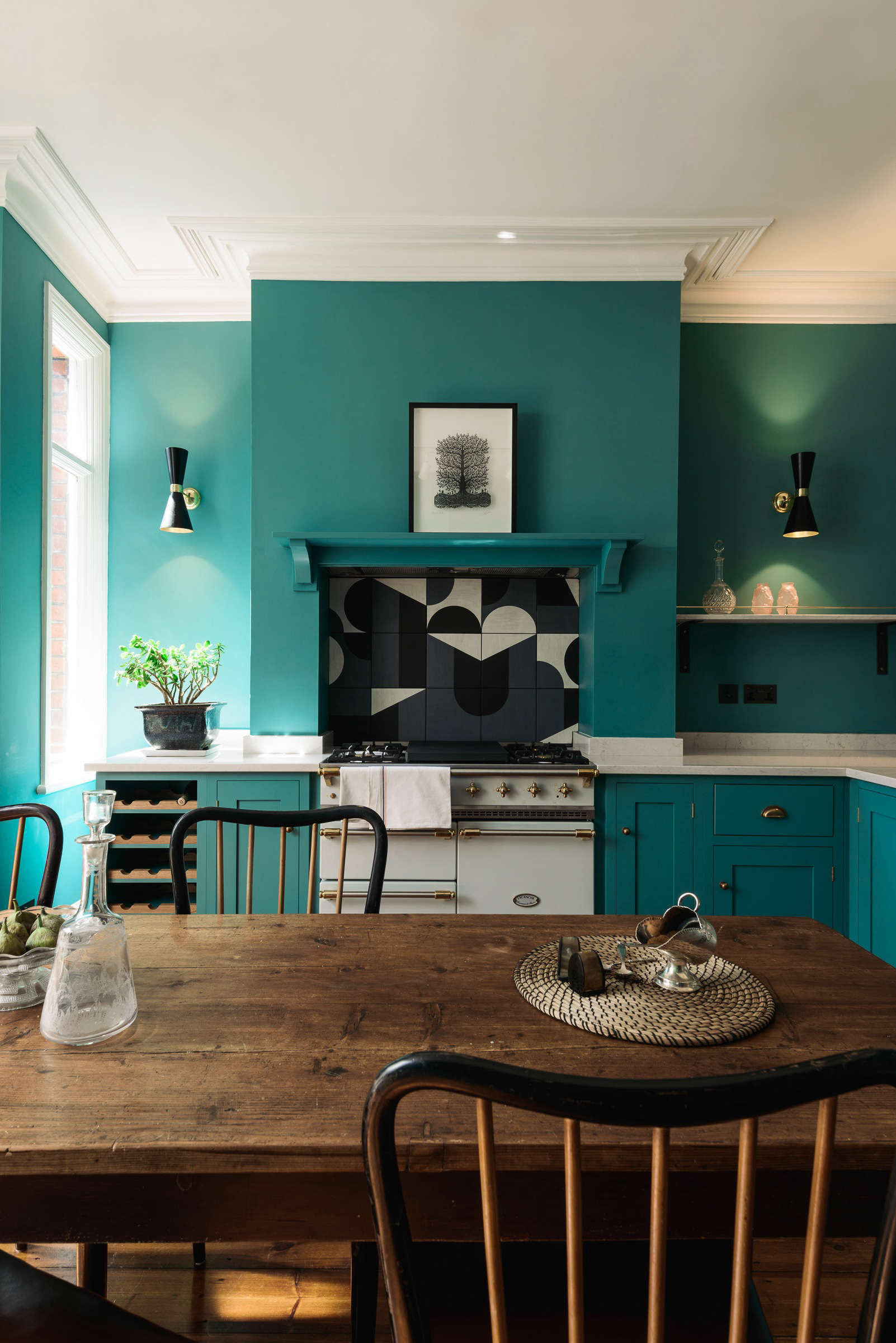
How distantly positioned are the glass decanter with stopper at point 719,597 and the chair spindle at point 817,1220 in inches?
116

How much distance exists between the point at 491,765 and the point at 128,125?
8.07 ft

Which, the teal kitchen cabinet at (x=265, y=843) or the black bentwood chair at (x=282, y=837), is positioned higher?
the black bentwood chair at (x=282, y=837)

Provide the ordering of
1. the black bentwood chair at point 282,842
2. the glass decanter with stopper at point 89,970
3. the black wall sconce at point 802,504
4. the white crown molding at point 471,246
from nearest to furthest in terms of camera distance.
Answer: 1. the glass decanter with stopper at point 89,970
2. the black bentwood chair at point 282,842
3. the white crown molding at point 471,246
4. the black wall sconce at point 802,504

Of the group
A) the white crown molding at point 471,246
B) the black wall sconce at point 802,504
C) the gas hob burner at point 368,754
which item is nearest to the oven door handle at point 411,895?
the gas hob burner at point 368,754

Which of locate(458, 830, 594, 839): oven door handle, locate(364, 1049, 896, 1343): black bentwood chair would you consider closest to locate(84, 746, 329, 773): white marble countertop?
locate(458, 830, 594, 839): oven door handle

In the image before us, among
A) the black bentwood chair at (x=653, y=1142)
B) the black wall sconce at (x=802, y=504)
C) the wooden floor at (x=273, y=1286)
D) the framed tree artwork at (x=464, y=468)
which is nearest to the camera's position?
the black bentwood chair at (x=653, y=1142)

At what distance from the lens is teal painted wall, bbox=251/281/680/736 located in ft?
10.3

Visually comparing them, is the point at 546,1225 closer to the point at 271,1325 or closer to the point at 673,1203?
the point at 673,1203

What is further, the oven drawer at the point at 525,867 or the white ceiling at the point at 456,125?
the oven drawer at the point at 525,867

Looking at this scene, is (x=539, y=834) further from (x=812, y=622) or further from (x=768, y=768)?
(x=812, y=622)

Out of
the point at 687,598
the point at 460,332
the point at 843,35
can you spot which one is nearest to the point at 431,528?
the point at 460,332

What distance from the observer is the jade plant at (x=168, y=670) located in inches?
116

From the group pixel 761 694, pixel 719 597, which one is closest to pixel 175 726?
pixel 719 597

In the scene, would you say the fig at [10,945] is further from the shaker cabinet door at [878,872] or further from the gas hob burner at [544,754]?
the shaker cabinet door at [878,872]
